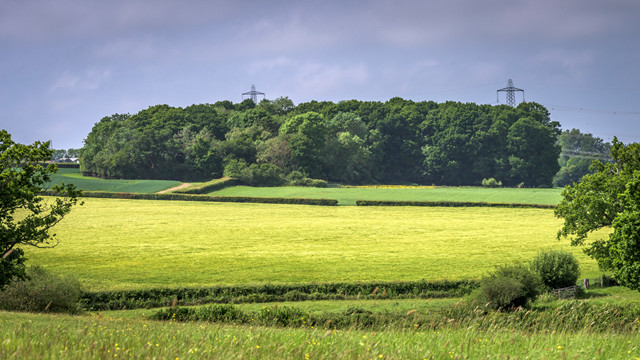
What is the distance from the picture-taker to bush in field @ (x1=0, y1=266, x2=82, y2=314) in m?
22.0

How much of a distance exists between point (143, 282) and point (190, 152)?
3625 inches

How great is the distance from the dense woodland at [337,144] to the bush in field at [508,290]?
84.1 m

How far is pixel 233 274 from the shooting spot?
1259 inches

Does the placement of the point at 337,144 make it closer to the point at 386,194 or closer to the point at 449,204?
the point at 386,194

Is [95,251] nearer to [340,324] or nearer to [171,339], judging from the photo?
[340,324]

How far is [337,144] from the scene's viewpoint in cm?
12325

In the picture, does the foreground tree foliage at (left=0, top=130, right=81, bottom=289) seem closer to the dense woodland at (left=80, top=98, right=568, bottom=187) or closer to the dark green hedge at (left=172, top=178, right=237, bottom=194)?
the dark green hedge at (left=172, top=178, right=237, bottom=194)

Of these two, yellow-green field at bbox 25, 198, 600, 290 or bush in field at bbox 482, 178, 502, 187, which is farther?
bush in field at bbox 482, 178, 502, 187

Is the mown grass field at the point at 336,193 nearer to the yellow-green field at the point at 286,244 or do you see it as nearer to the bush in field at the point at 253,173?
the bush in field at the point at 253,173

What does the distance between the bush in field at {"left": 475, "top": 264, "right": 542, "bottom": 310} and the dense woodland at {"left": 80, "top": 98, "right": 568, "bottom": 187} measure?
84.1 metres

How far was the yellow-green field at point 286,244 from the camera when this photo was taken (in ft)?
106

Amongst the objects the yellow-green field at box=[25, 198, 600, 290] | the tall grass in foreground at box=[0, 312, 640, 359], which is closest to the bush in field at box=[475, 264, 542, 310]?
the yellow-green field at box=[25, 198, 600, 290]

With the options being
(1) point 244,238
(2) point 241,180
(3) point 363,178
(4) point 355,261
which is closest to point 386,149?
(3) point 363,178

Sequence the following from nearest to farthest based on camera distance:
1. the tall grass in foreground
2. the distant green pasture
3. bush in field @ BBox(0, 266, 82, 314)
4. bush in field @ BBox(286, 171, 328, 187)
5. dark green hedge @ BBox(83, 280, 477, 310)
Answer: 1. the tall grass in foreground
2. bush in field @ BBox(0, 266, 82, 314)
3. dark green hedge @ BBox(83, 280, 477, 310)
4. the distant green pasture
5. bush in field @ BBox(286, 171, 328, 187)
